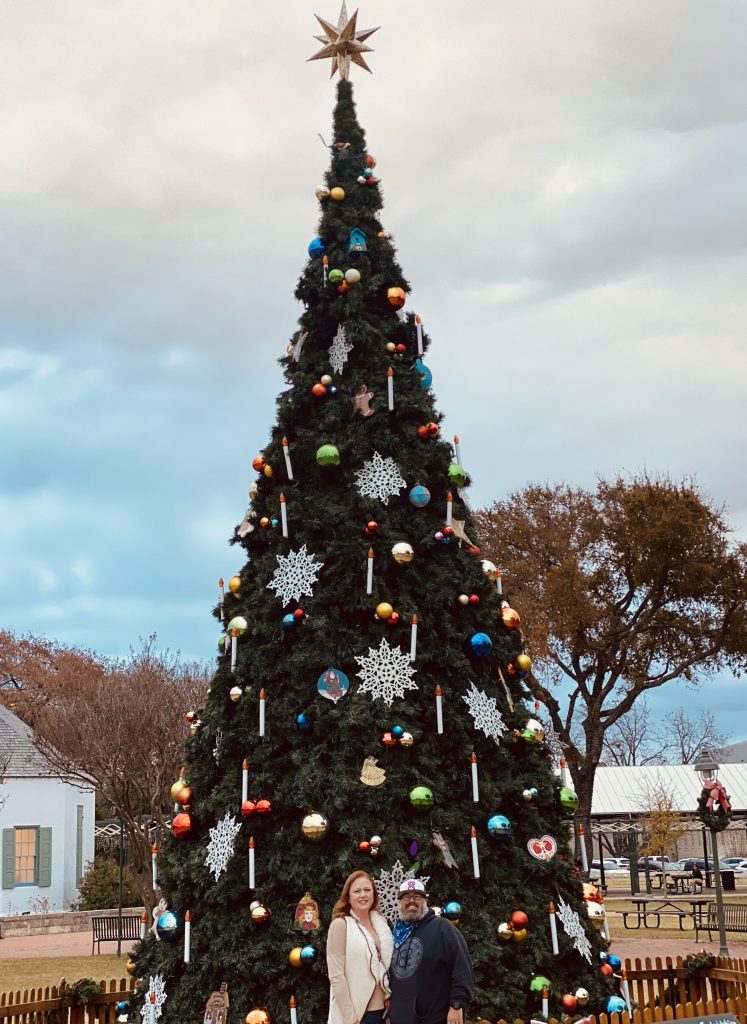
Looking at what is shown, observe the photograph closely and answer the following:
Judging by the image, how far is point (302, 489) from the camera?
7.08m

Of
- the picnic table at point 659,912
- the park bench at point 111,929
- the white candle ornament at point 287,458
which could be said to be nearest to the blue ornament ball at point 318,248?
the white candle ornament at point 287,458

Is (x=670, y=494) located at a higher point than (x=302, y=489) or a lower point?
higher

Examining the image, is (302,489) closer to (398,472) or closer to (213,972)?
(398,472)

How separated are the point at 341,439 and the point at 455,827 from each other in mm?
2664

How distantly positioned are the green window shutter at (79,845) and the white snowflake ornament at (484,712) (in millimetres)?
28174

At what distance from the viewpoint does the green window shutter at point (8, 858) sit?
28889 mm

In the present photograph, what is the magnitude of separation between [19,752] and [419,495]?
91.6ft

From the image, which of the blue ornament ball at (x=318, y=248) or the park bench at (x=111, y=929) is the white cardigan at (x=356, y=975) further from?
the park bench at (x=111, y=929)

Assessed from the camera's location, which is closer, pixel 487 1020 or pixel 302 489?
pixel 487 1020

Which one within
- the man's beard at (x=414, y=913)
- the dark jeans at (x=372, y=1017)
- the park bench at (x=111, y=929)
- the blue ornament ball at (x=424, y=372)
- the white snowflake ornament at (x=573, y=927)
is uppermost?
the blue ornament ball at (x=424, y=372)

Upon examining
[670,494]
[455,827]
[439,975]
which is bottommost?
[439,975]

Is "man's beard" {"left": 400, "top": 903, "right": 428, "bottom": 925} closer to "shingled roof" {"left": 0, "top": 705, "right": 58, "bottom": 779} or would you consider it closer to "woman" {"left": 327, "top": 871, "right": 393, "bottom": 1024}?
"woman" {"left": 327, "top": 871, "right": 393, "bottom": 1024}

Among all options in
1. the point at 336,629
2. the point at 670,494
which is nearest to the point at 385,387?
the point at 336,629

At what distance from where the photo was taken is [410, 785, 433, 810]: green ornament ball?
5875mm
